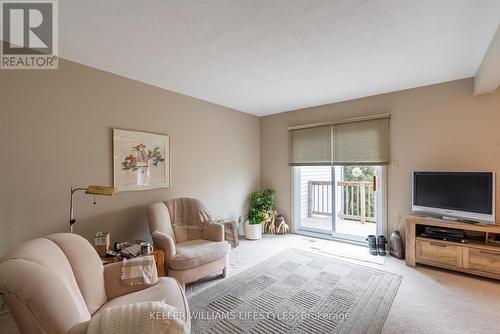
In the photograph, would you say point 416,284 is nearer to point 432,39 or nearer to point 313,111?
point 432,39

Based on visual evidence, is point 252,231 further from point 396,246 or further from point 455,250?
point 455,250

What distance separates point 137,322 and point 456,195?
139 inches

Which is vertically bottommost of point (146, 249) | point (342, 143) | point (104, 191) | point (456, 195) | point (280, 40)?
point (146, 249)

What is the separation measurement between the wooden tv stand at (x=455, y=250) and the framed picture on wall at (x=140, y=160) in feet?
11.0

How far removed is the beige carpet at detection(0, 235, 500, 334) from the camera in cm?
186

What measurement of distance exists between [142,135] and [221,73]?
4.22 feet

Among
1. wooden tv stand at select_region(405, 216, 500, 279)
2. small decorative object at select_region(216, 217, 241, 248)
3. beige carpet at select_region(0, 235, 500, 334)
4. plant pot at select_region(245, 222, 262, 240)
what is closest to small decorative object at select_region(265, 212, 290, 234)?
plant pot at select_region(245, 222, 262, 240)

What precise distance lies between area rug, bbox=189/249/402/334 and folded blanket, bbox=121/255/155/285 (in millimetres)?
601

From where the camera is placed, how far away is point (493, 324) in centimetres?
186

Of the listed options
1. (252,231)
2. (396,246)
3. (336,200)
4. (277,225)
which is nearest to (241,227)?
(252,231)

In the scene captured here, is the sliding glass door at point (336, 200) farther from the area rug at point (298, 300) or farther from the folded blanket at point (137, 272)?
the folded blanket at point (137, 272)

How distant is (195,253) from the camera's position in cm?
244

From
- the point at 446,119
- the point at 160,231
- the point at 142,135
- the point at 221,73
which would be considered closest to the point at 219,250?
the point at 160,231

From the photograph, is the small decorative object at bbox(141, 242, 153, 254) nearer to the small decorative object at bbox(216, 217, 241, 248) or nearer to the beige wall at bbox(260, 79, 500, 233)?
the small decorative object at bbox(216, 217, 241, 248)
